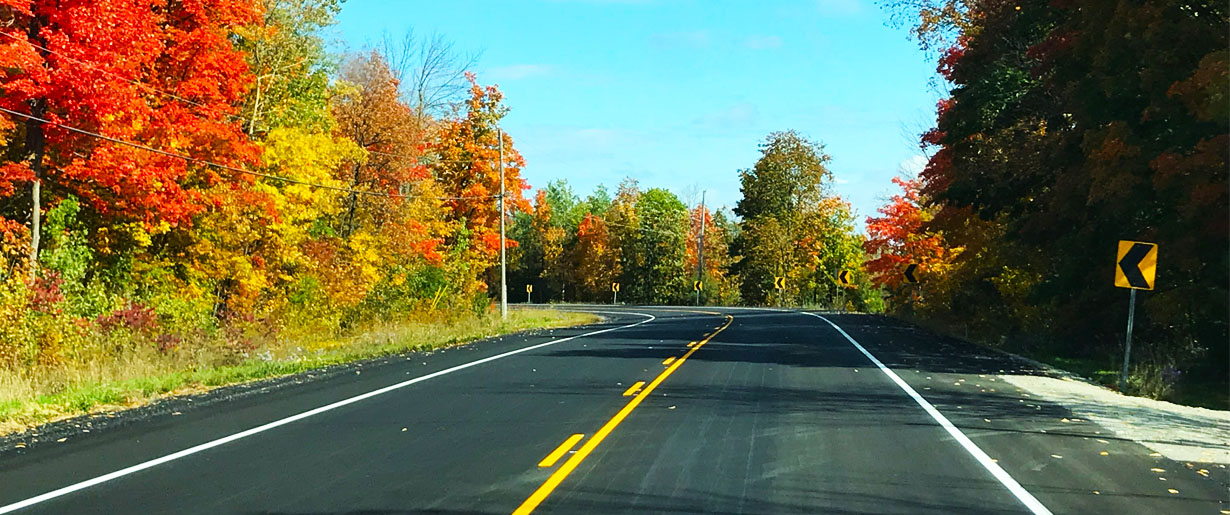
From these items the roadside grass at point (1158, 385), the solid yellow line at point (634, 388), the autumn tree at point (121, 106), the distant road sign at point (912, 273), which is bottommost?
the roadside grass at point (1158, 385)

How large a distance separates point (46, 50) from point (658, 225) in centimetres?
8536

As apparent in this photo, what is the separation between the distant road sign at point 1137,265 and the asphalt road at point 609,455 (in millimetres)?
3288

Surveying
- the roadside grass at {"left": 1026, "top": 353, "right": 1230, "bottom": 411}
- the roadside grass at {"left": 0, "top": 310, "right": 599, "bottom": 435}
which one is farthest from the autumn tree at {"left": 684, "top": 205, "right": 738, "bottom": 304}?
the roadside grass at {"left": 1026, "top": 353, "right": 1230, "bottom": 411}

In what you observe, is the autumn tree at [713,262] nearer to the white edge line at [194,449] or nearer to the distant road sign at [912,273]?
the distant road sign at [912,273]

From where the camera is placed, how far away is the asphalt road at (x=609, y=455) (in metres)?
8.34

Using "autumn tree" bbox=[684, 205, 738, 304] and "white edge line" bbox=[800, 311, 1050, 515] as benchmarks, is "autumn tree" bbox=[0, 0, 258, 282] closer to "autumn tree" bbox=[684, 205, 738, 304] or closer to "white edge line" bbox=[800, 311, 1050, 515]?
"white edge line" bbox=[800, 311, 1050, 515]

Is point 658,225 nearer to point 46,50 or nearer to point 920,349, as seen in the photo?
point 920,349

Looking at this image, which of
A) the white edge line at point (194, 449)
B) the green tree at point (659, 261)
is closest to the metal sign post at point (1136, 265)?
the white edge line at point (194, 449)

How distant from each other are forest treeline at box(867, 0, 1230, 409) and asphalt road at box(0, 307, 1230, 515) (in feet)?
19.2

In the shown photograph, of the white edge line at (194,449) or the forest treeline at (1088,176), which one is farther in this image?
the forest treeline at (1088,176)

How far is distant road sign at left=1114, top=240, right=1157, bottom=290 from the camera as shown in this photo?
63.8 feet

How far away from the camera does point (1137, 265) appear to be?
19578 mm

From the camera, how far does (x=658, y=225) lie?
107m

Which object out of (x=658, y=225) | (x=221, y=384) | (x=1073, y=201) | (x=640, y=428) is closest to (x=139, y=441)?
(x=640, y=428)
